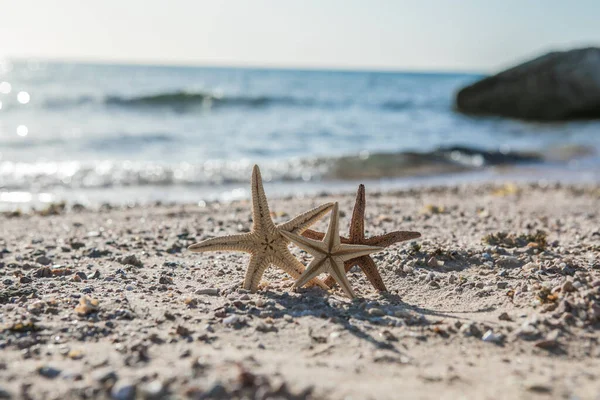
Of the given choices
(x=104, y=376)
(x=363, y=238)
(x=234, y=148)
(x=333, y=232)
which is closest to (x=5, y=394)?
(x=104, y=376)

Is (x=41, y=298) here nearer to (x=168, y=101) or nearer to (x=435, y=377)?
(x=435, y=377)

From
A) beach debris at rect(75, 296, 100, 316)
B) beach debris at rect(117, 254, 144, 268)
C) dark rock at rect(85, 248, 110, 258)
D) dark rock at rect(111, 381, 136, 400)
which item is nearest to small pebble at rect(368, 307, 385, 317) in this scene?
dark rock at rect(111, 381, 136, 400)

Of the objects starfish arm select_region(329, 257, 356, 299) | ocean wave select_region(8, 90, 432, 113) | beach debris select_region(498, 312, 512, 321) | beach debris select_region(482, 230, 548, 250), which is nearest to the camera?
beach debris select_region(498, 312, 512, 321)

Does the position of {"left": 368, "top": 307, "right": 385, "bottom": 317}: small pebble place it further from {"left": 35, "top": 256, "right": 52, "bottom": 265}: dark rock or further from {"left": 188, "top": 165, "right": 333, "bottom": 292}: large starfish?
{"left": 35, "top": 256, "right": 52, "bottom": 265}: dark rock

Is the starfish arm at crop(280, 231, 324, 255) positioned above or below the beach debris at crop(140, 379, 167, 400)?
above

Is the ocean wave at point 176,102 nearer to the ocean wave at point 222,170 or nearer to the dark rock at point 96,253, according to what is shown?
the ocean wave at point 222,170

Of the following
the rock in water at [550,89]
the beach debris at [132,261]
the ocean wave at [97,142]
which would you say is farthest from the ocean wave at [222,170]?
the rock in water at [550,89]

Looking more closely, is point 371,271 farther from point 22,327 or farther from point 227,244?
point 22,327
